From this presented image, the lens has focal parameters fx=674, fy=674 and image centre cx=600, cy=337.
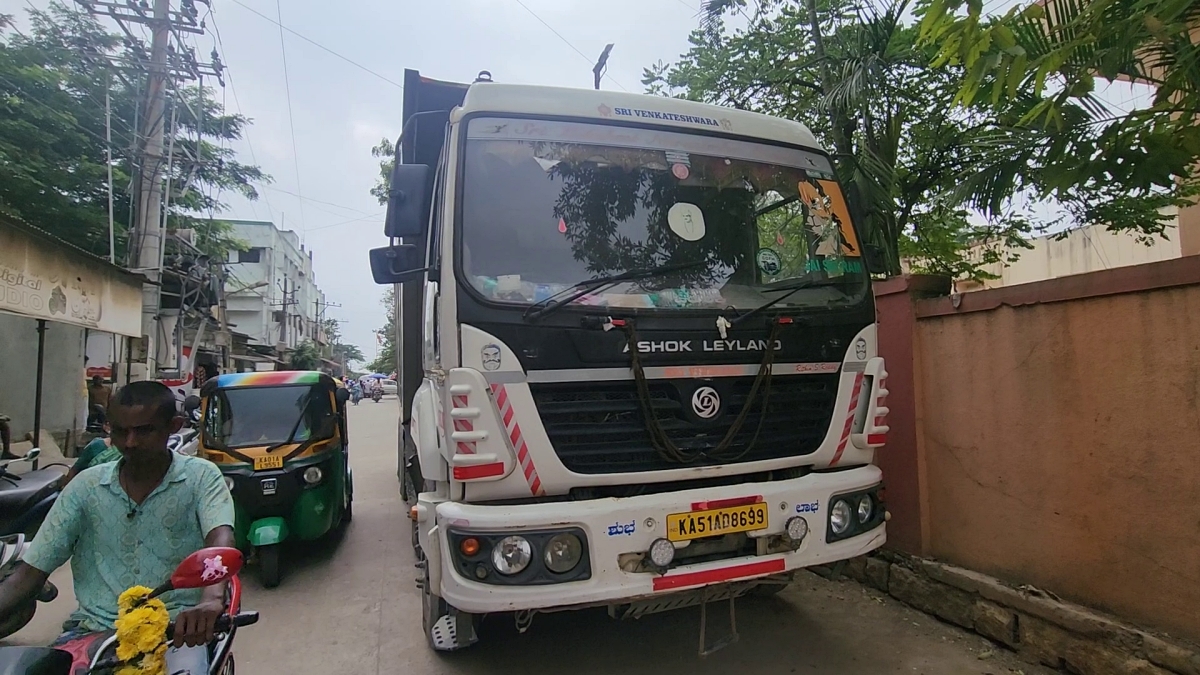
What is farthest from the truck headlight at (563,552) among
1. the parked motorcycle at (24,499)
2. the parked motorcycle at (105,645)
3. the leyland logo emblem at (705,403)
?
the parked motorcycle at (24,499)

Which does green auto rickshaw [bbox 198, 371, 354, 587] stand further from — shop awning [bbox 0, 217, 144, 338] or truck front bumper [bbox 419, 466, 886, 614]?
truck front bumper [bbox 419, 466, 886, 614]

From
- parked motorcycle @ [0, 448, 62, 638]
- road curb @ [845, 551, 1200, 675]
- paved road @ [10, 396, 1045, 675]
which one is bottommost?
paved road @ [10, 396, 1045, 675]

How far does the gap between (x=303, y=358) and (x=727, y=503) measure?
1729 inches

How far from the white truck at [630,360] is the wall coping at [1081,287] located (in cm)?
80

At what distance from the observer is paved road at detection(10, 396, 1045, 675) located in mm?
3418

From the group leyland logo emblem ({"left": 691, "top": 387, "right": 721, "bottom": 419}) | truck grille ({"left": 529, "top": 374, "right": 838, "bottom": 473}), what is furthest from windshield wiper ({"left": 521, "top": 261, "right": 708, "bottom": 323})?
leyland logo emblem ({"left": 691, "top": 387, "right": 721, "bottom": 419})

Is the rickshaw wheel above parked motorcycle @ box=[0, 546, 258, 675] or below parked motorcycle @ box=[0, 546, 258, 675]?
below

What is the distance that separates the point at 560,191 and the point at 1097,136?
2502 millimetres

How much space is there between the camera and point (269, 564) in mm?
5105

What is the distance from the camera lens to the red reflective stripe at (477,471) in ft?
8.59

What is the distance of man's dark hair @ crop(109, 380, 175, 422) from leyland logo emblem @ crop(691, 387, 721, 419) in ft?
6.31

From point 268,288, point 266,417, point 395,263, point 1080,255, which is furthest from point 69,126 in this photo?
point 268,288

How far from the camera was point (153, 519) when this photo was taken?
2.15m

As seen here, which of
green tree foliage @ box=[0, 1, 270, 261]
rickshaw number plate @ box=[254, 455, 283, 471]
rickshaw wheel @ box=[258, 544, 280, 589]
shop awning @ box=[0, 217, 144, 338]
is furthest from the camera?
green tree foliage @ box=[0, 1, 270, 261]
